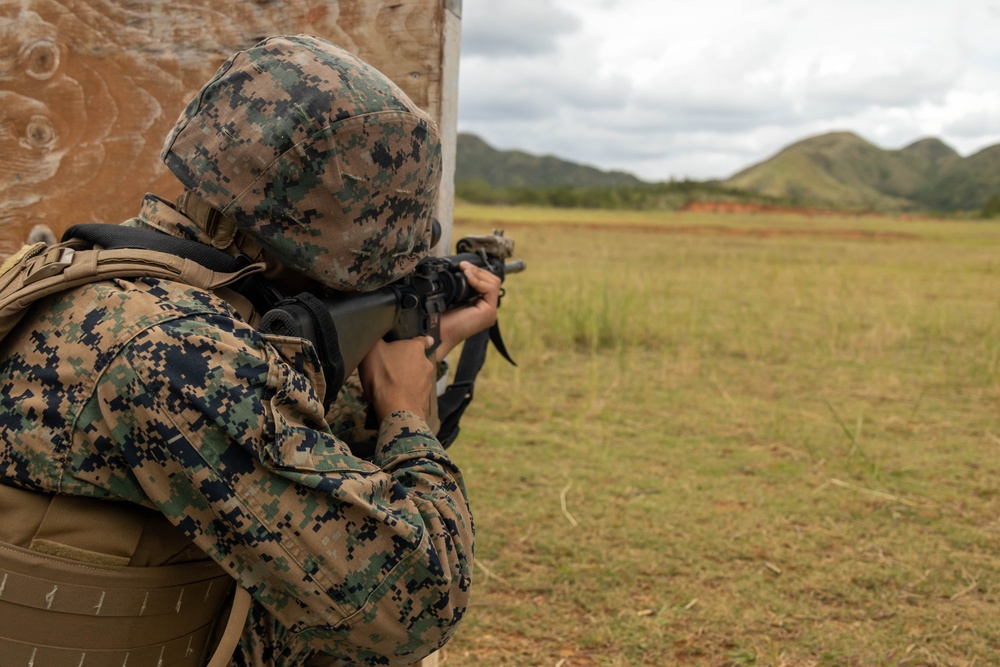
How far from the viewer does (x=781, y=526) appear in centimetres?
365

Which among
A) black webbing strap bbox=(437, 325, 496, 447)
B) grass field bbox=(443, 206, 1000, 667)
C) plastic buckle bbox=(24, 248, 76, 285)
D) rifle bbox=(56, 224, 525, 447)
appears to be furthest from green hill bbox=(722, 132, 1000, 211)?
plastic buckle bbox=(24, 248, 76, 285)

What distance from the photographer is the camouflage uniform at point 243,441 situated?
1177 mm

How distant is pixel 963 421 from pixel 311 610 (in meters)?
4.98

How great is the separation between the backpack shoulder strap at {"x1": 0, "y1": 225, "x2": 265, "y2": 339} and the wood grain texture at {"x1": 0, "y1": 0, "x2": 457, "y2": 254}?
2.96ft

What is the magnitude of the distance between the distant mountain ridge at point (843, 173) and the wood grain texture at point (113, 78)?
333 feet

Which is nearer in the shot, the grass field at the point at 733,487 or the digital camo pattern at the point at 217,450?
the digital camo pattern at the point at 217,450

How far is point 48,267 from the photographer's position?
4.07 feet

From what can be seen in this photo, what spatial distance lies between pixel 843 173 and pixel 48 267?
148m

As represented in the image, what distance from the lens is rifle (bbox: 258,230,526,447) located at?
56.4 inches

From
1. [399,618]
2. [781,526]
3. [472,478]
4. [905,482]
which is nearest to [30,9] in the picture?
[399,618]

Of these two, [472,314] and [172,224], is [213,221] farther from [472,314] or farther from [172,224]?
[472,314]

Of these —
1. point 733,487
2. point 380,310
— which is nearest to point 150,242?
point 380,310

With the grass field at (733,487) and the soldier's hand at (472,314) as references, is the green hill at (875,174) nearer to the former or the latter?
the grass field at (733,487)

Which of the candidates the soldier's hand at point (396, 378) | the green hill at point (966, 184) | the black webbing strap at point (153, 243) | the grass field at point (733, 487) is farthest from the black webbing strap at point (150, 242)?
the green hill at point (966, 184)
